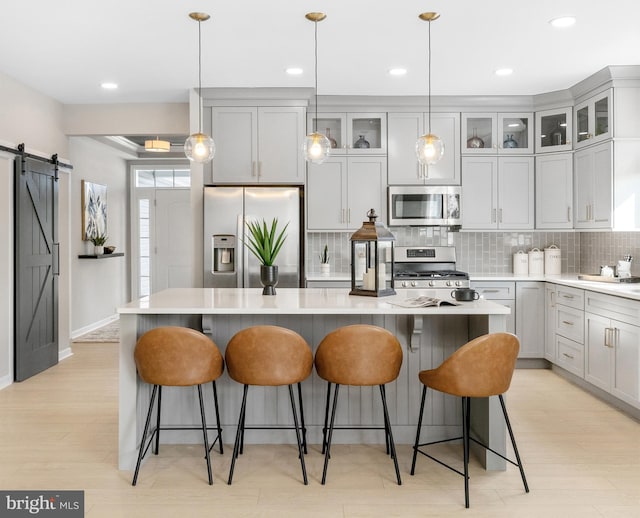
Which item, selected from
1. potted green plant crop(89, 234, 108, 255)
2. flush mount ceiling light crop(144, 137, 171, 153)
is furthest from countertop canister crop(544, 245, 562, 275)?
potted green plant crop(89, 234, 108, 255)

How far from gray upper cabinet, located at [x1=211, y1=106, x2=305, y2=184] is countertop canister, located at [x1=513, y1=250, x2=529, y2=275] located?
2.37 m

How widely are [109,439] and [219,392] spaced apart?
0.76m

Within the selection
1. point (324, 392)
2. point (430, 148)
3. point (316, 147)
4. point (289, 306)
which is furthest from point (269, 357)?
point (430, 148)

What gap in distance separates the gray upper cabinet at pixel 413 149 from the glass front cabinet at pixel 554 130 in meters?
0.81

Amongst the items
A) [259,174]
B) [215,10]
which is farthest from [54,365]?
[215,10]

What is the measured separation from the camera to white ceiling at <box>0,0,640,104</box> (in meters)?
3.36

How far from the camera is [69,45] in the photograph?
3.97 meters

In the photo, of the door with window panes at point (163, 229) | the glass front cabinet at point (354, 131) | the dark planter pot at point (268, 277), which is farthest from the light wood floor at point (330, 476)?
the door with window panes at point (163, 229)

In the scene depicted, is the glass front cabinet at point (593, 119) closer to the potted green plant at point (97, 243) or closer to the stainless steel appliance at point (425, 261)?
the stainless steel appliance at point (425, 261)

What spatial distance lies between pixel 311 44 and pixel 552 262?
331 cm

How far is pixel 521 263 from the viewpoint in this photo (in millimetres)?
5574

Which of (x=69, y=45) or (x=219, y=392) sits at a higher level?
(x=69, y=45)

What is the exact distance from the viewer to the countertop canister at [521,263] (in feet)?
18.3

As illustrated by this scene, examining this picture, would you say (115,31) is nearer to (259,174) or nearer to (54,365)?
(259,174)
